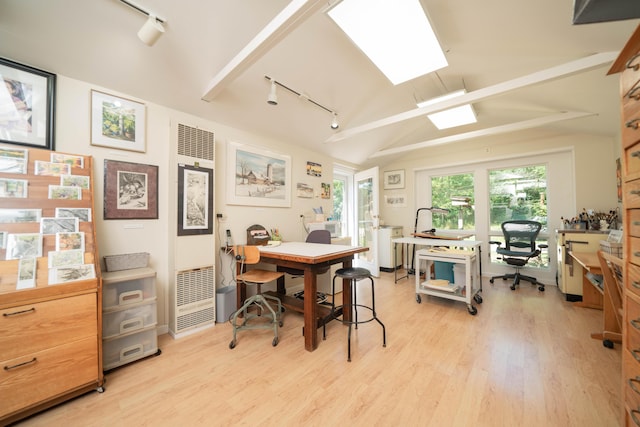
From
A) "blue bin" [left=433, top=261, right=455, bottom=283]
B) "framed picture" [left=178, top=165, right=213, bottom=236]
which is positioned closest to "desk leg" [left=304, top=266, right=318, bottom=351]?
"framed picture" [left=178, top=165, right=213, bottom=236]

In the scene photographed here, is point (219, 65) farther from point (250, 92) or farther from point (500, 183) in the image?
point (500, 183)

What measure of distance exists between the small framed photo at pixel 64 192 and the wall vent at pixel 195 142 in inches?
33.6

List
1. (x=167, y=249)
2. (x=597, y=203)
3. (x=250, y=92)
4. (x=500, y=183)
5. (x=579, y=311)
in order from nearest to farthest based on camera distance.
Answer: (x=167, y=249) → (x=250, y=92) → (x=579, y=311) → (x=597, y=203) → (x=500, y=183)

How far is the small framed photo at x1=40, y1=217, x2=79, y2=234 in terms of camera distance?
160 cm

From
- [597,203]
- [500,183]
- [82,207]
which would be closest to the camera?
[82,207]

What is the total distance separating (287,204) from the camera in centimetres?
367

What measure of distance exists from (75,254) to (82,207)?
378 millimetres

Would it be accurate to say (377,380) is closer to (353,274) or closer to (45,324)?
(353,274)

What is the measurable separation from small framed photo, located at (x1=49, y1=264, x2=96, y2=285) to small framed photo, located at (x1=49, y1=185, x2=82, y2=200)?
54 centimetres

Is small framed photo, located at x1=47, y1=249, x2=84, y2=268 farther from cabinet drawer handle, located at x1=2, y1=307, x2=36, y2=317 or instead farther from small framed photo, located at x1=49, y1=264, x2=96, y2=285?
cabinet drawer handle, located at x1=2, y1=307, x2=36, y2=317

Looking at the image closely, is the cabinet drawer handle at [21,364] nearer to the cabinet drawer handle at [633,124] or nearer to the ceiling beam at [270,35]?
the ceiling beam at [270,35]

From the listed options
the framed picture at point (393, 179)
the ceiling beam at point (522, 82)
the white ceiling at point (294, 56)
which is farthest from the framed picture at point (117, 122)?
the framed picture at point (393, 179)

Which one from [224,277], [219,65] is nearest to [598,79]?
[219,65]

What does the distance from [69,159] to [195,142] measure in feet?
3.18
